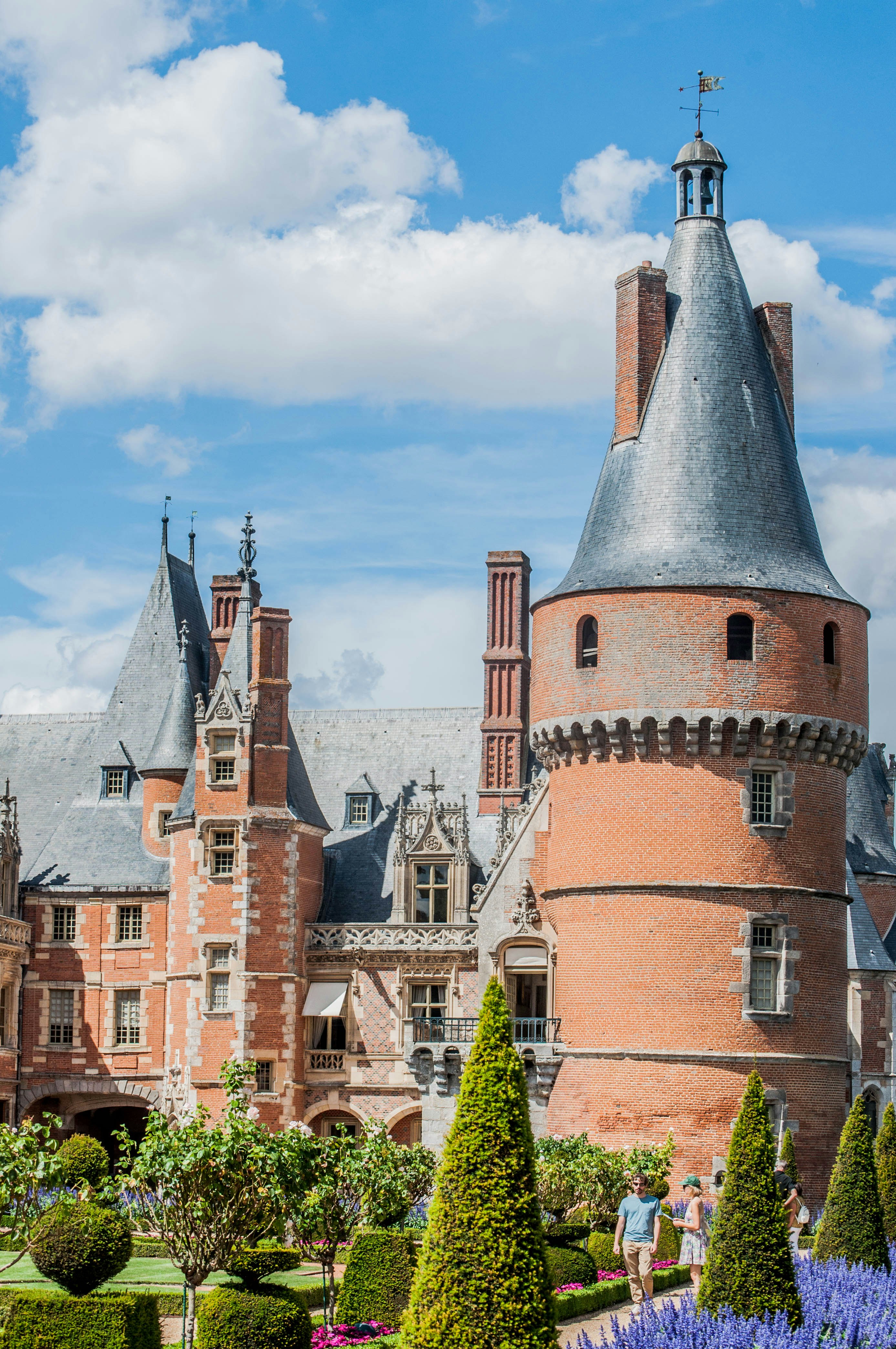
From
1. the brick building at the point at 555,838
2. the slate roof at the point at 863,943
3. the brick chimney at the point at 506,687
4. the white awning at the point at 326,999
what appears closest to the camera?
the brick building at the point at 555,838

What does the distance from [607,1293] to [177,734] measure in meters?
24.3

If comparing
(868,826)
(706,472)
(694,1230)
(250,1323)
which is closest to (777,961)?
(706,472)

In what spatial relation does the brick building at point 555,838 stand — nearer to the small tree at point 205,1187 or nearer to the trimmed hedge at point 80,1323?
the small tree at point 205,1187

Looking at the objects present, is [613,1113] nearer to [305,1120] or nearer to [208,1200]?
[305,1120]

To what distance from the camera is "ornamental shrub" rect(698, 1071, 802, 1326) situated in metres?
20.1

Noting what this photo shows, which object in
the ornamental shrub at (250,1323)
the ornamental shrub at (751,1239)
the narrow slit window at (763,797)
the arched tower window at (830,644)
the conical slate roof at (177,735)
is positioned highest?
the arched tower window at (830,644)

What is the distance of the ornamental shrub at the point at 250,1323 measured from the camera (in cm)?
2131

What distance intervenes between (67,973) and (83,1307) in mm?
26704

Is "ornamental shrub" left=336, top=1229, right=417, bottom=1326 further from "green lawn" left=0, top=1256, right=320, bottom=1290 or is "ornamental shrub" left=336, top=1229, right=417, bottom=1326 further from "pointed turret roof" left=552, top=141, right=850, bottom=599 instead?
"pointed turret roof" left=552, top=141, right=850, bottom=599

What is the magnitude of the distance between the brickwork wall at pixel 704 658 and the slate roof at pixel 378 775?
9.93 meters

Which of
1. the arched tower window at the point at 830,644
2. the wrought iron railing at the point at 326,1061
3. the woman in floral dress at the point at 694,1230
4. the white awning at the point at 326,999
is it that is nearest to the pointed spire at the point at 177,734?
the white awning at the point at 326,999

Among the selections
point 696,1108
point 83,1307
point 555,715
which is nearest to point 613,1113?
point 696,1108

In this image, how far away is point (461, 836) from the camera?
45531 millimetres

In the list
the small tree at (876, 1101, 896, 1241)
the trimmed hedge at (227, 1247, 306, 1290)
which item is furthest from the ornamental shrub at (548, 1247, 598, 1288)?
the trimmed hedge at (227, 1247, 306, 1290)
